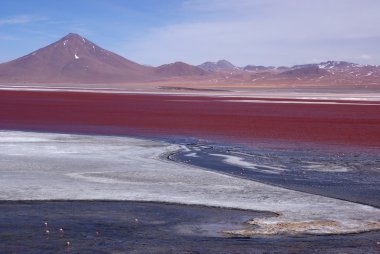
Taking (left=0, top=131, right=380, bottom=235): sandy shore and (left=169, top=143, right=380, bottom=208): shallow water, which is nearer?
(left=0, top=131, right=380, bottom=235): sandy shore

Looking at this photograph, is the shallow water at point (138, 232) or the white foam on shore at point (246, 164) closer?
the shallow water at point (138, 232)

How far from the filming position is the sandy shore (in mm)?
10766

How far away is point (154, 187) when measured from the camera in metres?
13.8

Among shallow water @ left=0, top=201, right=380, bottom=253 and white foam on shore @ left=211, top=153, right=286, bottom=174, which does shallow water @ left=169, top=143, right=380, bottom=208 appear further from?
shallow water @ left=0, top=201, right=380, bottom=253

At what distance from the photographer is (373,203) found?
40.0ft

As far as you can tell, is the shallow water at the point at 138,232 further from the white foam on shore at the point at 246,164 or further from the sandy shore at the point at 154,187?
the white foam on shore at the point at 246,164

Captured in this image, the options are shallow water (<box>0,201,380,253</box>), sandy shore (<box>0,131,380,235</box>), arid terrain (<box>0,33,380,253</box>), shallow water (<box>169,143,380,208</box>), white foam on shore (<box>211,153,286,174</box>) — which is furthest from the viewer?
white foam on shore (<box>211,153,286,174</box>)

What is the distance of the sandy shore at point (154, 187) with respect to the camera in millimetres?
10766

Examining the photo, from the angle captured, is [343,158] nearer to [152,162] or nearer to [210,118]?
[152,162]

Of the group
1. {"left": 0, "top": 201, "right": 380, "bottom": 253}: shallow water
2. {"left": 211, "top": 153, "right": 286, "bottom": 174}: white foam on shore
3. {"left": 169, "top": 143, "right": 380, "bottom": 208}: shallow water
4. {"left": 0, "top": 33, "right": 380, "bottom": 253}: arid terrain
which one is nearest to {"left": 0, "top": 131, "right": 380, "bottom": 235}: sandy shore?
{"left": 0, "top": 33, "right": 380, "bottom": 253}: arid terrain

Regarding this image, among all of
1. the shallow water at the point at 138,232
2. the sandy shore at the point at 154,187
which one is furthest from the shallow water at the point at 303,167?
the shallow water at the point at 138,232

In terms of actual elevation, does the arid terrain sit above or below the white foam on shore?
above

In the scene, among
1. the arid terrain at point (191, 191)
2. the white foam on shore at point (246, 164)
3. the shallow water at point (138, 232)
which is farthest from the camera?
the white foam on shore at point (246, 164)

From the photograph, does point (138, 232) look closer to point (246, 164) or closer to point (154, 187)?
point (154, 187)
